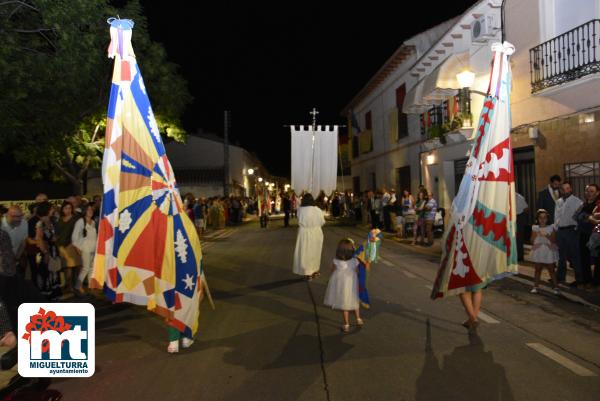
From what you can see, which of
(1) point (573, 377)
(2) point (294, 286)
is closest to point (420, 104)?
(2) point (294, 286)

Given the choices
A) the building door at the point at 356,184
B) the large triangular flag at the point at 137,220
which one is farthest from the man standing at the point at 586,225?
the building door at the point at 356,184

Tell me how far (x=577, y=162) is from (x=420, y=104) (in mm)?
9048

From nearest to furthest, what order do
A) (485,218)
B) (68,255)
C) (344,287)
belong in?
(485,218) → (344,287) → (68,255)

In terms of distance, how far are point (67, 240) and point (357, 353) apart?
6072 mm

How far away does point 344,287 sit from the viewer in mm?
6645

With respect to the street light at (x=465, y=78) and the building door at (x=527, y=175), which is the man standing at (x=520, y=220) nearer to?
the building door at (x=527, y=175)

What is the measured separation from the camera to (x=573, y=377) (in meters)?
4.83

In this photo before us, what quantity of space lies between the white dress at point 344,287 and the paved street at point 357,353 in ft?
1.15

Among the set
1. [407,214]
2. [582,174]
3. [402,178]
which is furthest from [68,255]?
[402,178]

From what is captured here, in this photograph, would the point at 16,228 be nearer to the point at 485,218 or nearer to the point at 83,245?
the point at 83,245

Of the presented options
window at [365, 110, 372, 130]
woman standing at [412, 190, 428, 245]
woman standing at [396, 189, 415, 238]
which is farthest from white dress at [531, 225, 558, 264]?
window at [365, 110, 372, 130]

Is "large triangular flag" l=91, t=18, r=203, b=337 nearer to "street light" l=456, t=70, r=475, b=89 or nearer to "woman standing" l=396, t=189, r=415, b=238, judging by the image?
"street light" l=456, t=70, r=475, b=89

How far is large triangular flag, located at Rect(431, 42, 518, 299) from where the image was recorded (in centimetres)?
634

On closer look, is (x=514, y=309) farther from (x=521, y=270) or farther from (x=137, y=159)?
(x=137, y=159)
